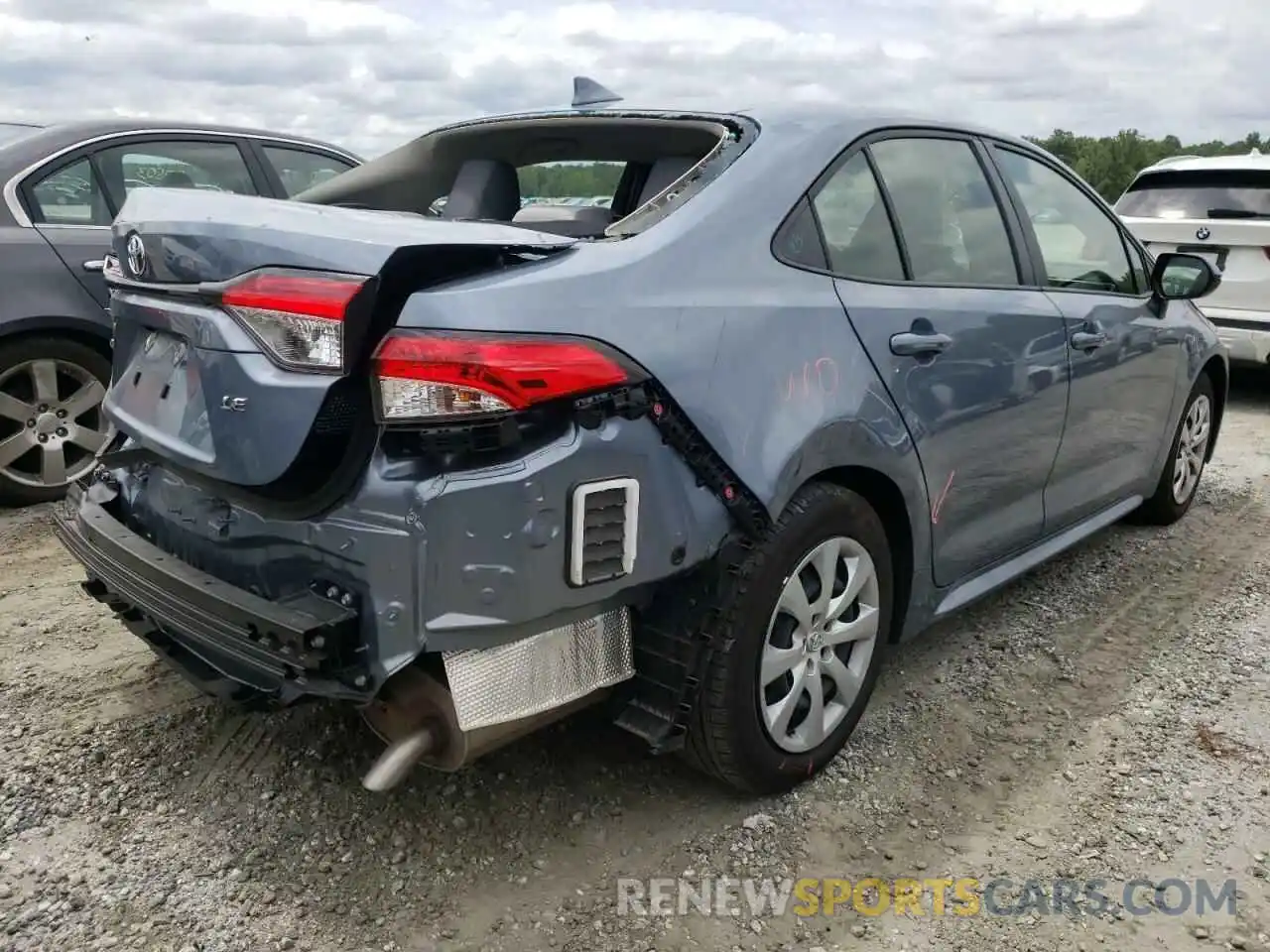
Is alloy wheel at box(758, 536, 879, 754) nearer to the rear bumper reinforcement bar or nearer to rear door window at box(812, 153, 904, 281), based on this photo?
rear door window at box(812, 153, 904, 281)

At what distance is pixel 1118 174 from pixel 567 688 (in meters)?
20.0

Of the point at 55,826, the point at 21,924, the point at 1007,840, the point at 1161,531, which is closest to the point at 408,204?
the point at 55,826

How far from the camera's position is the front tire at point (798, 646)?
7.91 ft

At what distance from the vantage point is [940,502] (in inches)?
118

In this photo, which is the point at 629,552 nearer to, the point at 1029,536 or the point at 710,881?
the point at 710,881

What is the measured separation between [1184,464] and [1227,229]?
3330mm

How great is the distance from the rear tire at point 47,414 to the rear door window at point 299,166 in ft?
4.69

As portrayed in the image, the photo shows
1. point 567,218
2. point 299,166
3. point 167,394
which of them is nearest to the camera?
point 167,394

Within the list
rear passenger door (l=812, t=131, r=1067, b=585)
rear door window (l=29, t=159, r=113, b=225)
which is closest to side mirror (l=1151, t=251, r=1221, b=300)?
rear passenger door (l=812, t=131, r=1067, b=585)

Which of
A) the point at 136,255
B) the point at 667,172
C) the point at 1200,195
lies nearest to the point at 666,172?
the point at 667,172

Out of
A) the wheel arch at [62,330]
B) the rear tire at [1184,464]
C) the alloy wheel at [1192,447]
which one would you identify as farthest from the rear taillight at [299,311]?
the alloy wheel at [1192,447]

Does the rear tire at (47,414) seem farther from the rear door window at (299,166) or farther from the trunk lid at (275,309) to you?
the trunk lid at (275,309)

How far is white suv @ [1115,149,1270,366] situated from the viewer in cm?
723

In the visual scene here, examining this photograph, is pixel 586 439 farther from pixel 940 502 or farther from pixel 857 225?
pixel 940 502
